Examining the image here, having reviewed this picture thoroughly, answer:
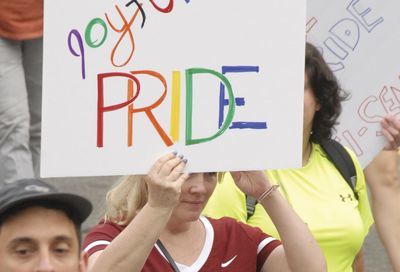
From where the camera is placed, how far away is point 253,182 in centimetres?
462

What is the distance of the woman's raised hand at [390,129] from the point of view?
5570 mm

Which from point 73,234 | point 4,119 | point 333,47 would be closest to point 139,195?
point 73,234

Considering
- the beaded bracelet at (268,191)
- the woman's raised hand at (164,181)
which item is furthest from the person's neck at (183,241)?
the woman's raised hand at (164,181)

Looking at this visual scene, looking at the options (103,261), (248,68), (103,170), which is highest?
(248,68)

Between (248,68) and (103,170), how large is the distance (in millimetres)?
554

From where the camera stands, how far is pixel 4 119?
697 centimetres

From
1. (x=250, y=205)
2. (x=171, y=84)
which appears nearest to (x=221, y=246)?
Result: (x=250, y=205)

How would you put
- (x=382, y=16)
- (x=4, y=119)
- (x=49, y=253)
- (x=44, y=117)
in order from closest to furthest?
(x=49, y=253)
(x=44, y=117)
(x=382, y=16)
(x=4, y=119)

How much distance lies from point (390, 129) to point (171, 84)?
170cm

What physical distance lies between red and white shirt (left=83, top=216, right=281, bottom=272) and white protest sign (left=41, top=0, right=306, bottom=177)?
504mm

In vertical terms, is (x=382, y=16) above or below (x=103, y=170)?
above

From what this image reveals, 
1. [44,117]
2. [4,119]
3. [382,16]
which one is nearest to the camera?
[44,117]

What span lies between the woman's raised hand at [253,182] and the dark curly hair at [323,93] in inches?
42.7

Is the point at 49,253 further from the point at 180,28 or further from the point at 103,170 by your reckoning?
the point at 180,28
